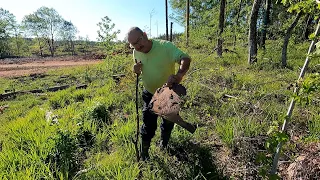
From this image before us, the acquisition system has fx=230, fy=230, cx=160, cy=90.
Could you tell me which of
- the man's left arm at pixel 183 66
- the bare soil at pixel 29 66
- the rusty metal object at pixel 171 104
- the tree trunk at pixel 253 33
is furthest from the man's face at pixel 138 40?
the bare soil at pixel 29 66

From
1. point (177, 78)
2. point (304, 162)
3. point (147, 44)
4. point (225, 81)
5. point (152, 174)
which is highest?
point (147, 44)

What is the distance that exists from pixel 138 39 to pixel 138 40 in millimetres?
12

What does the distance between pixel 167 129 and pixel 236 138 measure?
0.88 metres

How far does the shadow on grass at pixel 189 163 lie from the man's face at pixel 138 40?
150cm

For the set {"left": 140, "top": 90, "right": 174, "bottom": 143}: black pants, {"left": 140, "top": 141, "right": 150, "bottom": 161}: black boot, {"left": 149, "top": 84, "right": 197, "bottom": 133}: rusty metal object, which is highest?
{"left": 149, "top": 84, "right": 197, "bottom": 133}: rusty metal object

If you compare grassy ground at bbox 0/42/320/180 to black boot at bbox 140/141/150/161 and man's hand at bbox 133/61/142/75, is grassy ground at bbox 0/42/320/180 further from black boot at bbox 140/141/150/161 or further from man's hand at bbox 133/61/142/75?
man's hand at bbox 133/61/142/75

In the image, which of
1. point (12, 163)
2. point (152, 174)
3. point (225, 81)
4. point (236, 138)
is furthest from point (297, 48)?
point (12, 163)

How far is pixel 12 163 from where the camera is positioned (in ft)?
9.14

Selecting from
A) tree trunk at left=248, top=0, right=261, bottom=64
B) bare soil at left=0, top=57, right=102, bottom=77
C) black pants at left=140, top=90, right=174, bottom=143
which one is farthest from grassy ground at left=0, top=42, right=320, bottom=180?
bare soil at left=0, top=57, right=102, bottom=77

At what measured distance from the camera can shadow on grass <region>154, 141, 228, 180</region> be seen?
271cm

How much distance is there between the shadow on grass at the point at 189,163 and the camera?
8.87 feet

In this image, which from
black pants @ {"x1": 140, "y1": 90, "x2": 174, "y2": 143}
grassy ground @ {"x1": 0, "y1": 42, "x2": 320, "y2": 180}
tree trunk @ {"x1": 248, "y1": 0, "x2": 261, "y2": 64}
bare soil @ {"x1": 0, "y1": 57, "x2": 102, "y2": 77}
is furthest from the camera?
bare soil @ {"x1": 0, "y1": 57, "x2": 102, "y2": 77}

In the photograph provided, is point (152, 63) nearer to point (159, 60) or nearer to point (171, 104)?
point (159, 60)

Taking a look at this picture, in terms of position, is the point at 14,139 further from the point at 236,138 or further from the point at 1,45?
Answer: the point at 1,45
